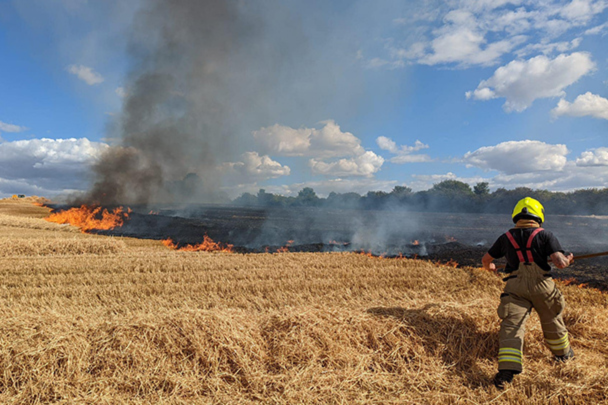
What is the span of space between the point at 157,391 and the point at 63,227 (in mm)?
27538

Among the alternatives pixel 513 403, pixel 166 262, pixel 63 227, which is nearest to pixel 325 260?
pixel 166 262

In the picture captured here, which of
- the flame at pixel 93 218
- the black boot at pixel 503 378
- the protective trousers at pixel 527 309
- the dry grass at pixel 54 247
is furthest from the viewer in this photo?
the flame at pixel 93 218

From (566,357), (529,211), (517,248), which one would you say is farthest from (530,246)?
(566,357)

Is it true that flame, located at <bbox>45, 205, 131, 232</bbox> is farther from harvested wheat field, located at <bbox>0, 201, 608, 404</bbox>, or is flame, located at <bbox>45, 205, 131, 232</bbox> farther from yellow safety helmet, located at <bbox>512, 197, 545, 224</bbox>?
yellow safety helmet, located at <bbox>512, 197, 545, 224</bbox>

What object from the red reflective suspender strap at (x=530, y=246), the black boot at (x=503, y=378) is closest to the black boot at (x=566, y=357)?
the black boot at (x=503, y=378)

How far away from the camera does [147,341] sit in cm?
475

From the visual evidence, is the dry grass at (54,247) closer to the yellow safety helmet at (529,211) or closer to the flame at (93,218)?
the flame at (93,218)

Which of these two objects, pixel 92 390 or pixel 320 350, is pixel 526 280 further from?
pixel 92 390

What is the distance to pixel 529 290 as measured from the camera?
4586 millimetres

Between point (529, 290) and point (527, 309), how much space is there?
300 millimetres

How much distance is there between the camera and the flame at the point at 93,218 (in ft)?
96.8

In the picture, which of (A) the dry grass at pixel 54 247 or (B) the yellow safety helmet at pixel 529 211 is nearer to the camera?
(B) the yellow safety helmet at pixel 529 211

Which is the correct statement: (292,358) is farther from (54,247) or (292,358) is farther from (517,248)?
(54,247)

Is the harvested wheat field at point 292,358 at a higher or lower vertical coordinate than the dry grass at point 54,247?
lower
